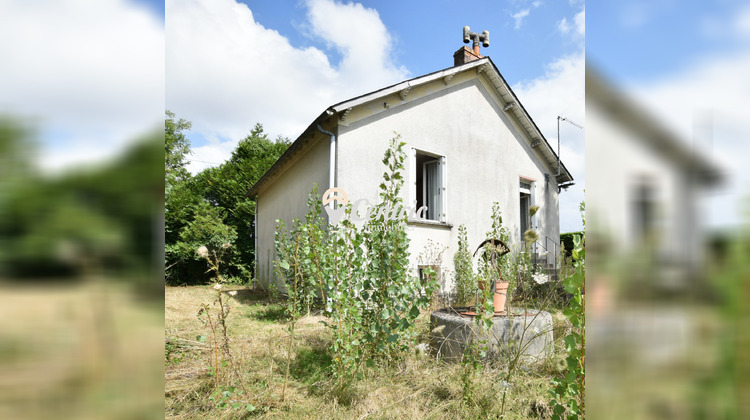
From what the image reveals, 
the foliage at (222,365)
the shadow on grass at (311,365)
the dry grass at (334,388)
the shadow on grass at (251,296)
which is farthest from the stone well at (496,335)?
the shadow on grass at (251,296)

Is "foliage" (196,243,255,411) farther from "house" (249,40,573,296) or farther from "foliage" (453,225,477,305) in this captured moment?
"foliage" (453,225,477,305)

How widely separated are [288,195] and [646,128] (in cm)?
857

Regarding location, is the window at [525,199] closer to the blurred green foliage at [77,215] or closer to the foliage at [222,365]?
the foliage at [222,365]

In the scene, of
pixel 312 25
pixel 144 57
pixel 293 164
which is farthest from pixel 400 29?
pixel 293 164

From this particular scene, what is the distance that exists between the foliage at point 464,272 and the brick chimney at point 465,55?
13.1 ft

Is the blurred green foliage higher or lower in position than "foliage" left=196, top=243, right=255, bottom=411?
higher

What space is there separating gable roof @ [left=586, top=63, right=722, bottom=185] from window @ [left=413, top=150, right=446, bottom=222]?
6.58 meters

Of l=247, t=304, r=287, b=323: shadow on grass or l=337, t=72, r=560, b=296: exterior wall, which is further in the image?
l=337, t=72, r=560, b=296: exterior wall

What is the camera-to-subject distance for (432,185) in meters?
7.65

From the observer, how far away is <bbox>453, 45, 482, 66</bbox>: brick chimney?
8531 mm

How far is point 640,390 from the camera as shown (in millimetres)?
419

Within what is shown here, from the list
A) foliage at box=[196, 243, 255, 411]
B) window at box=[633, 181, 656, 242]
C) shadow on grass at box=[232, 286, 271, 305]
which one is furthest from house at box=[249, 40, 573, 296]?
window at box=[633, 181, 656, 242]

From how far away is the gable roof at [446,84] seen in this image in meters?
Result: 6.09

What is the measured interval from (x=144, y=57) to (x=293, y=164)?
802cm
